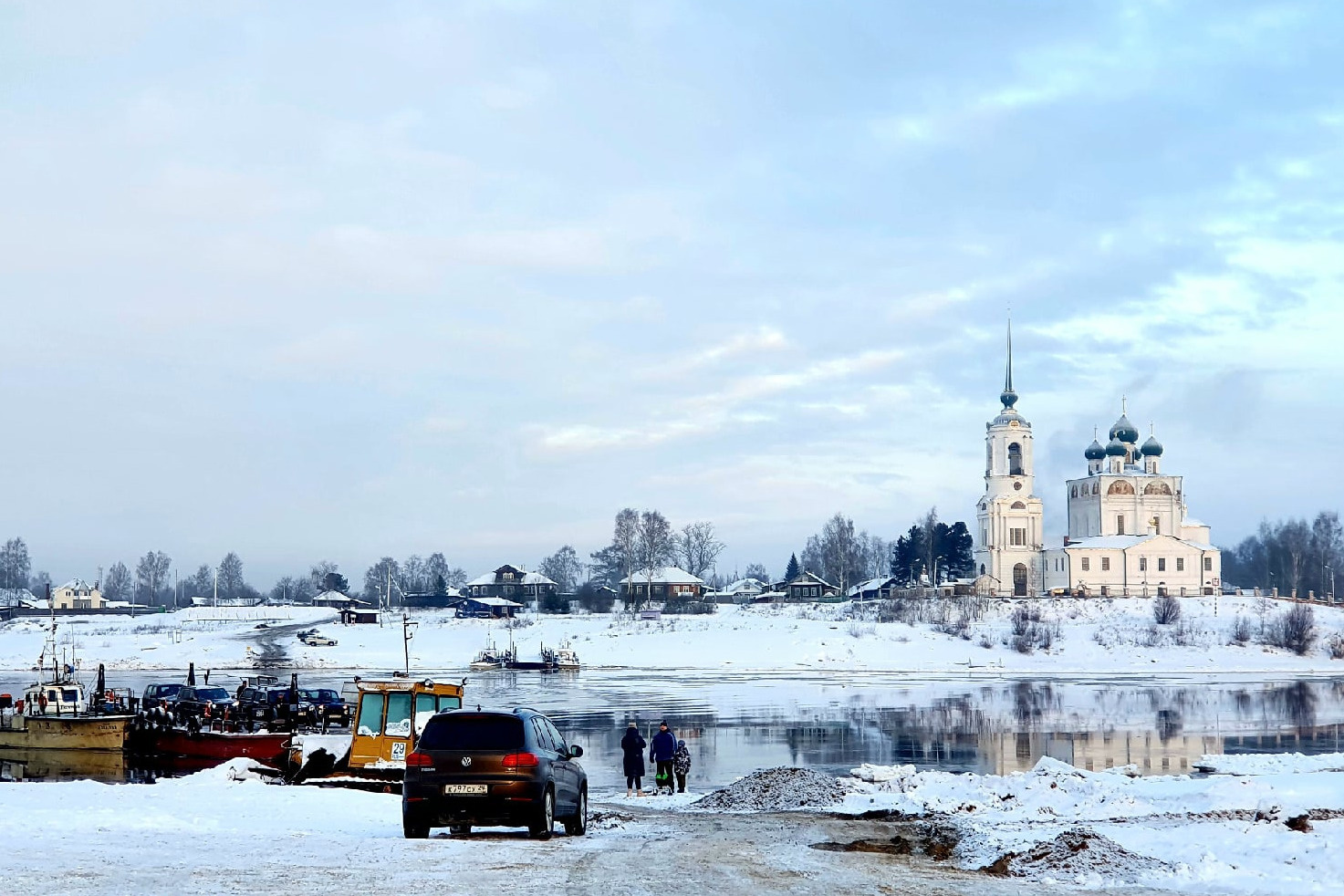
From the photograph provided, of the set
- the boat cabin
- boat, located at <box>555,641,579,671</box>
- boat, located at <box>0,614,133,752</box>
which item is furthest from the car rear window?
boat, located at <box>555,641,579,671</box>

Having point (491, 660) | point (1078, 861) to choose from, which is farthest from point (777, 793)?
point (491, 660)

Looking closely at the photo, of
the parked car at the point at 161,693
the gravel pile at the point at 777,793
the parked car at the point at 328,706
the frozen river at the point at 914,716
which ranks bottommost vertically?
the frozen river at the point at 914,716

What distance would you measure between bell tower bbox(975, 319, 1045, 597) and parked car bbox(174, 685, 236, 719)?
92.5 metres

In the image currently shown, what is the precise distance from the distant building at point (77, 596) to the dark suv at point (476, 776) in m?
177

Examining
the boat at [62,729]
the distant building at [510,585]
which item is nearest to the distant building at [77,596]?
the distant building at [510,585]

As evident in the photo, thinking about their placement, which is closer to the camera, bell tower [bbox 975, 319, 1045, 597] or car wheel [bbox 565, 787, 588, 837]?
car wheel [bbox 565, 787, 588, 837]

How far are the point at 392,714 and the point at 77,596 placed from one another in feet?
582

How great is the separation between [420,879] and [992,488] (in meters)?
125

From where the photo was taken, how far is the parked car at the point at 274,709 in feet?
124

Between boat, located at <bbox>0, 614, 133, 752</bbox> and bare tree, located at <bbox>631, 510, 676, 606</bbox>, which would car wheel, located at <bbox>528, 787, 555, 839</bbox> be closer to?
boat, located at <bbox>0, 614, 133, 752</bbox>

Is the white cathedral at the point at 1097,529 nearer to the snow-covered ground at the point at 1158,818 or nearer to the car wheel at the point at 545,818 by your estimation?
the snow-covered ground at the point at 1158,818

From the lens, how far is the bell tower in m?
131

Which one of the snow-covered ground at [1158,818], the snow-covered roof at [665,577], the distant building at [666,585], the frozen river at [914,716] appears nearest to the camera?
the snow-covered ground at [1158,818]

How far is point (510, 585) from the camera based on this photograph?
16162 cm
